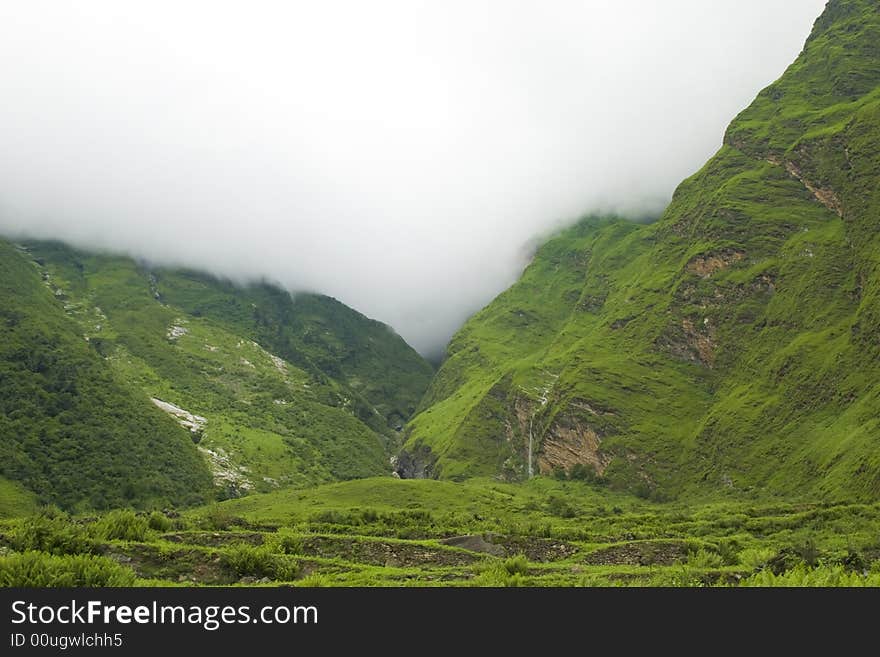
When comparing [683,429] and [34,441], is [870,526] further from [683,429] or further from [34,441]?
[34,441]

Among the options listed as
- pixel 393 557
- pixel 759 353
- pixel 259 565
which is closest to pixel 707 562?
pixel 393 557

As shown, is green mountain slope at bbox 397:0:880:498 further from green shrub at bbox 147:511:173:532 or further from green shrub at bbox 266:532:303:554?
green shrub at bbox 147:511:173:532

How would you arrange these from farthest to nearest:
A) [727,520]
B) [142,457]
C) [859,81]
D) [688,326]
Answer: [859,81]
[688,326]
[142,457]
[727,520]

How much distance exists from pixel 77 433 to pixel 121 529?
157 m

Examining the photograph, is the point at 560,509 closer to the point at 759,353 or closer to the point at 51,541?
the point at 759,353

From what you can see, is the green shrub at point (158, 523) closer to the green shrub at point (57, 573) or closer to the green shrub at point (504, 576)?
the green shrub at point (57, 573)

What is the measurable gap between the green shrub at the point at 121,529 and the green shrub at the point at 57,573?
10.5m

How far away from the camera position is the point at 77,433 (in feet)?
524

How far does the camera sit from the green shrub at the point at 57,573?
14812mm

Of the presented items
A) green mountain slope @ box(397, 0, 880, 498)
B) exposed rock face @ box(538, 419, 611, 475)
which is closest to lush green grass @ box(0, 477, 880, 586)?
green mountain slope @ box(397, 0, 880, 498)
